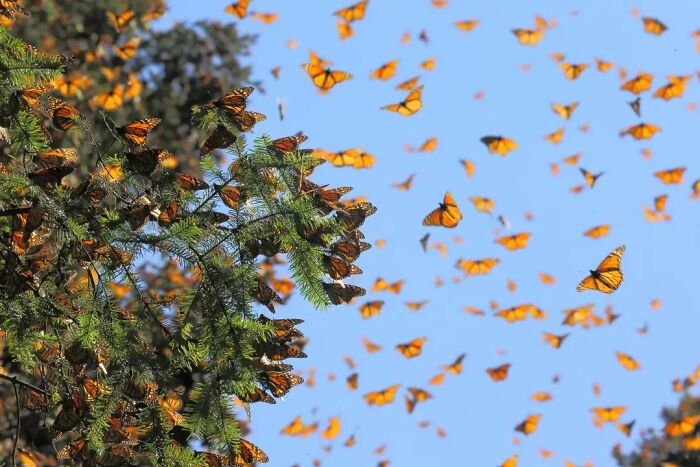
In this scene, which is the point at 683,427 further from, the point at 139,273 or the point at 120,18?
the point at 139,273

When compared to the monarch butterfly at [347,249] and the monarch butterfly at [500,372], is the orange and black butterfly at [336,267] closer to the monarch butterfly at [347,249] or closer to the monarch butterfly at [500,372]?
the monarch butterfly at [347,249]

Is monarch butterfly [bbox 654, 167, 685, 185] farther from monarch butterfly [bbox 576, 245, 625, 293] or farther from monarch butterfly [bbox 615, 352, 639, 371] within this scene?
monarch butterfly [bbox 576, 245, 625, 293]

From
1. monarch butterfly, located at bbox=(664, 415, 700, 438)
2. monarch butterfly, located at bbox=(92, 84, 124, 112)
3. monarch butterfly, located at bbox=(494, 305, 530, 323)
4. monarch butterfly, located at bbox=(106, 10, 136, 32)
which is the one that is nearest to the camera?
monarch butterfly, located at bbox=(92, 84, 124, 112)

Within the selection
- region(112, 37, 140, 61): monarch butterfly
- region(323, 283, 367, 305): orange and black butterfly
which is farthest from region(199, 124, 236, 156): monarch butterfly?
region(112, 37, 140, 61): monarch butterfly

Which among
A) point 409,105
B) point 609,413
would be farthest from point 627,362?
point 409,105

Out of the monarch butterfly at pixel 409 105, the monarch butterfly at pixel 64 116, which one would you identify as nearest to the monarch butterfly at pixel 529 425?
the monarch butterfly at pixel 409 105

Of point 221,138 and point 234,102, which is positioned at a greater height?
point 234,102
